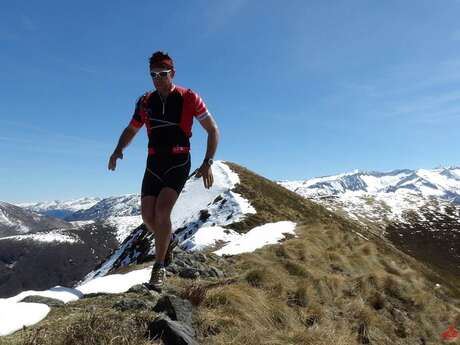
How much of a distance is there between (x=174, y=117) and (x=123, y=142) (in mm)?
1345

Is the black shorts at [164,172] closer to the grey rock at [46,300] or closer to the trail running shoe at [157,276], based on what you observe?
the trail running shoe at [157,276]

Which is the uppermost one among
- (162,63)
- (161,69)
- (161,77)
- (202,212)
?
(202,212)

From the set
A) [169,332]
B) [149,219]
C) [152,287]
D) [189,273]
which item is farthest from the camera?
[189,273]


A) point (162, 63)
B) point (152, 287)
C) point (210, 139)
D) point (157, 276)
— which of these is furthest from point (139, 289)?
point (162, 63)

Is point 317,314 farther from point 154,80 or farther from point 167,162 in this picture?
point 154,80

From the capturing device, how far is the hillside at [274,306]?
5.92 metres

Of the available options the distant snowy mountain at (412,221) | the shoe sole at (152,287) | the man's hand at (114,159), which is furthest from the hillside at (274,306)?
the distant snowy mountain at (412,221)

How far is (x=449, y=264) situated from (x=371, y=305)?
93724 mm

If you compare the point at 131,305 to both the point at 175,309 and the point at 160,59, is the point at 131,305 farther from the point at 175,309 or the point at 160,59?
the point at 160,59

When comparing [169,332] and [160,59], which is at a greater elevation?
[160,59]

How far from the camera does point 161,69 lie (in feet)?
26.1

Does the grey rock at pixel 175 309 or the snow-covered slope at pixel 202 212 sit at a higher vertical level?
the snow-covered slope at pixel 202 212

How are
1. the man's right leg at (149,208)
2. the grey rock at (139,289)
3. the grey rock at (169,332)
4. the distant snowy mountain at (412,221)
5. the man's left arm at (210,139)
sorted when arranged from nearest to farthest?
1. the grey rock at (169,332)
2. the man's left arm at (210,139)
3. the man's right leg at (149,208)
4. the grey rock at (139,289)
5. the distant snowy mountain at (412,221)

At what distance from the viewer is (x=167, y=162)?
7980 millimetres
